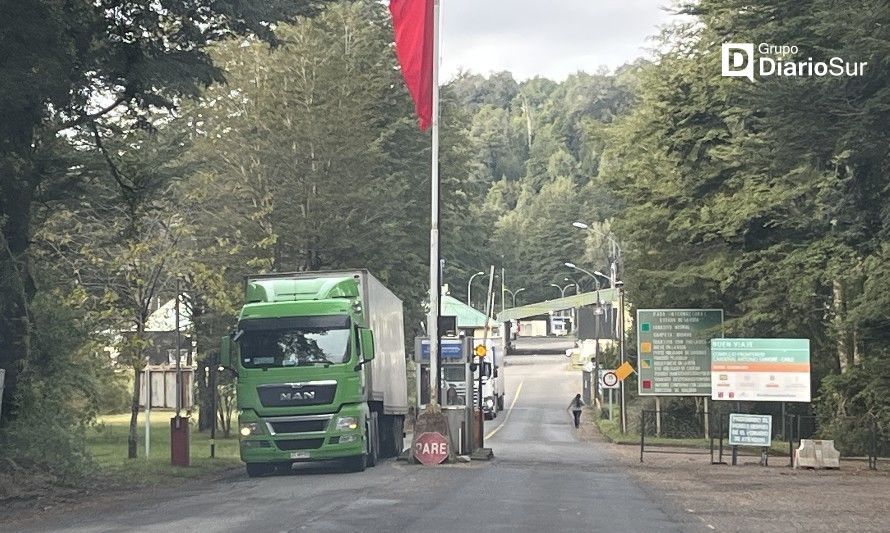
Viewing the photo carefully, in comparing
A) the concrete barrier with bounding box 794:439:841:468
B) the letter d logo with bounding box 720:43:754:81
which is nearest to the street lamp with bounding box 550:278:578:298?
the letter d logo with bounding box 720:43:754:81

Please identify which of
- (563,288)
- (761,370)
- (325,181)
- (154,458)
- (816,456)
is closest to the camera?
(816,456)

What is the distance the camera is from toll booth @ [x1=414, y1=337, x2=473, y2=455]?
3111cm

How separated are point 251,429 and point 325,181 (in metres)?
23.3

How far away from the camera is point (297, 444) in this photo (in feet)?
88.9

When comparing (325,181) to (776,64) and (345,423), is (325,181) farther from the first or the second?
(345,423)

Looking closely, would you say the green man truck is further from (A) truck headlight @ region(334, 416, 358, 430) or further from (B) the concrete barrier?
(B) the concrete barrier

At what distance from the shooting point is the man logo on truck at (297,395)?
26.9 m

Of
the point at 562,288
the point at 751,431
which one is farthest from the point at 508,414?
the point at 562,288

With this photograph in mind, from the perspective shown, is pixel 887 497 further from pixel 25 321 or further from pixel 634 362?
pixel 634 362

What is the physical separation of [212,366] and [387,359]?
9.60 metres

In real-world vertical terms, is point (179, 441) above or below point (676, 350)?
below

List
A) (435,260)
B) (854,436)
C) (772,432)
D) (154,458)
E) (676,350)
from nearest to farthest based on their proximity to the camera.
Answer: (435,260), (154,458), (854,436), (676,350), (772,432)

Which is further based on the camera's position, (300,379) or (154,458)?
(154,458)

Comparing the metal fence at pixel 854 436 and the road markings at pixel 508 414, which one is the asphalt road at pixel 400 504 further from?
the road markings at pixel 508 414
